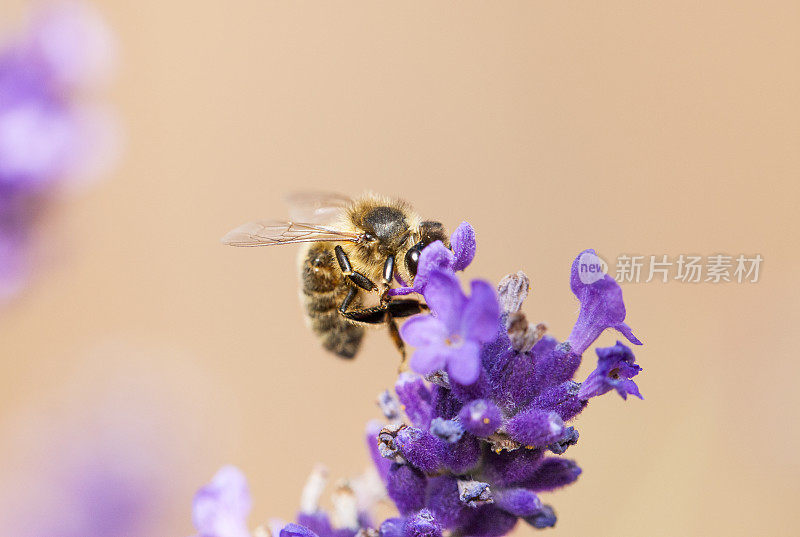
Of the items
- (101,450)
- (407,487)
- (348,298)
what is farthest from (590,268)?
(101,450)

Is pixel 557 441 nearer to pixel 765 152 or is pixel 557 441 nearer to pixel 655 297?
pixel 655 297

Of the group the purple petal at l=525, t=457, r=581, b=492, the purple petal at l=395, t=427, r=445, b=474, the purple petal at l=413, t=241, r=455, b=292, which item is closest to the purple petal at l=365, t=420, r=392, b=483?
the purple petal at l=395, t=427, r=445, b=474

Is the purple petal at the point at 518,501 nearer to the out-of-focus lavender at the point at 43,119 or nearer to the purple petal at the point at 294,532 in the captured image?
the purple petal at the point at 294,532

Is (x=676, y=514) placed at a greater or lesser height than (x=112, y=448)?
lesser

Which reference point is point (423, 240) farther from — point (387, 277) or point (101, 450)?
point (101, 450)

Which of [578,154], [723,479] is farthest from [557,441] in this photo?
[578,154]

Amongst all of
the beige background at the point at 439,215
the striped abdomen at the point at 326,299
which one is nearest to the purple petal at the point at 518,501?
the striped abdomen at the point at 326,299

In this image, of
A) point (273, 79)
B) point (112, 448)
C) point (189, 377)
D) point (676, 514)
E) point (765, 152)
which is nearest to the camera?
point (112, 448)
